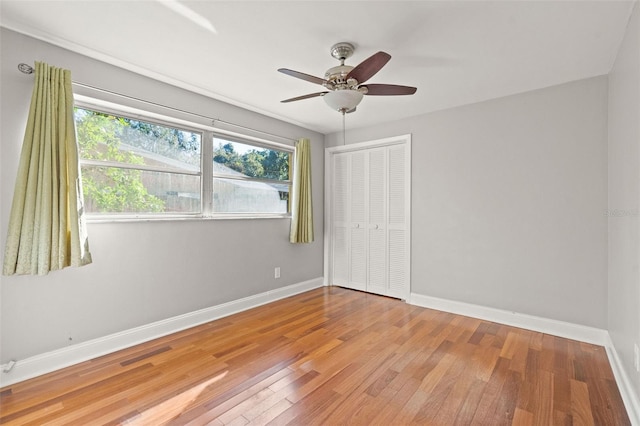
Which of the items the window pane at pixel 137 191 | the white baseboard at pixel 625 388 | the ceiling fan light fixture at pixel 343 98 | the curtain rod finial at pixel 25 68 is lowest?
the white baseboard at pixel 625 388

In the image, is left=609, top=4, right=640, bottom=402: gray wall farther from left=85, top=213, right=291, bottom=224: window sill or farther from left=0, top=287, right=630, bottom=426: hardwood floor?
left=85, top=213, right=291, bottom=224: window sill

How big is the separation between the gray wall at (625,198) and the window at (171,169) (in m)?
3.28

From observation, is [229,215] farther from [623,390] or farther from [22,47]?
[623,390]

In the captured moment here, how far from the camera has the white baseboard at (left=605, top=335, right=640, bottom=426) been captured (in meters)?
1.62

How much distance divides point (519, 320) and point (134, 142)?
4.12 metres

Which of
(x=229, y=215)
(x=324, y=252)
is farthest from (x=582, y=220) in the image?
(x=229, y=215)

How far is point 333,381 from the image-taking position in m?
2.02

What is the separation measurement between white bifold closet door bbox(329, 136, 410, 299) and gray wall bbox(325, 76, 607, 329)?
0.68 ft

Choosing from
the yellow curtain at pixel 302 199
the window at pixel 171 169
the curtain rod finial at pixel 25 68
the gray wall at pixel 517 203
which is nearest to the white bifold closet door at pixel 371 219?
the gray wall at pixel 517 203

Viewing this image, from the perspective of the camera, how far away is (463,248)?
337 cm

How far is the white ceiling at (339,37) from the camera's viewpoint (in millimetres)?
1786

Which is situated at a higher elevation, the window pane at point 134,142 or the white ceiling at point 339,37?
the white ceiling at point 339,37

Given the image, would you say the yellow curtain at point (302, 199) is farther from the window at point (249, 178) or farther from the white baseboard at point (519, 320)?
the white baseboard at point (519, 320)

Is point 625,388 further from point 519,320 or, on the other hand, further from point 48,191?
point 48,191
